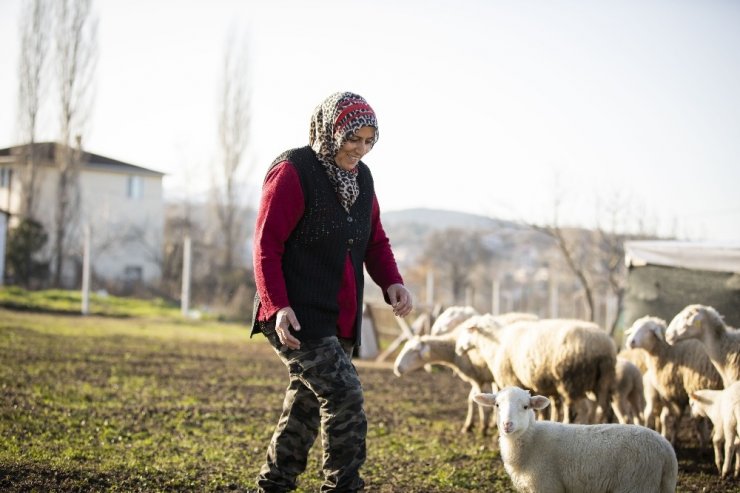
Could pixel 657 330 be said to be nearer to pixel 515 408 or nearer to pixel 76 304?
pixel 515 408

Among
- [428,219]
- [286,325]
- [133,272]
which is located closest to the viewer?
[286,325]

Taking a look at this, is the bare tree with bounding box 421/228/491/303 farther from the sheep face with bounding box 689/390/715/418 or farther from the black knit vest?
the black knit vest

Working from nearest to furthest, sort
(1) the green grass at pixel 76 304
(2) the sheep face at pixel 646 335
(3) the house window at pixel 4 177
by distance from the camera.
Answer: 1. (2) the sheep face at pixel 646 335
2. (1) the green grass at pixel 76 304
3. (3) the house window at pixel 4 177

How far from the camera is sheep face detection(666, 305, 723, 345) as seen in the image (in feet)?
23.6

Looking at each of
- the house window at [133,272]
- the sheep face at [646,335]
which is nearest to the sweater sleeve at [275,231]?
the sheep face at [646,335]

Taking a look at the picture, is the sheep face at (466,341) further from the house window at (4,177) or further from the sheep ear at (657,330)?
the house window at (4,177)

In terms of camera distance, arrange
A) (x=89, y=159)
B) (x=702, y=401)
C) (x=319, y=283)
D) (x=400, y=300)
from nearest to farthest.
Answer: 1. (x=319, y=283)
2. (x=400, y=300)
3. (x=702, y=401)
4. (x=89, y=159)

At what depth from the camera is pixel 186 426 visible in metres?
7.60

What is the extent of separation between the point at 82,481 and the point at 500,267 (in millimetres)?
44578

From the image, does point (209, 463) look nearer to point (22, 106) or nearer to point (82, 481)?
point (82, 481)

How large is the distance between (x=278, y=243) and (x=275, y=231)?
65mm

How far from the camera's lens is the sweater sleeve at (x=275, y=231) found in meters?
3.73

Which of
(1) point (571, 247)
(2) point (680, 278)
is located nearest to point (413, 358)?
(2) point (680, 278)

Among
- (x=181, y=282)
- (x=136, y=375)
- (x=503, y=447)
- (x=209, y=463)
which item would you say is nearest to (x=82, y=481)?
(x=209, y=463)
